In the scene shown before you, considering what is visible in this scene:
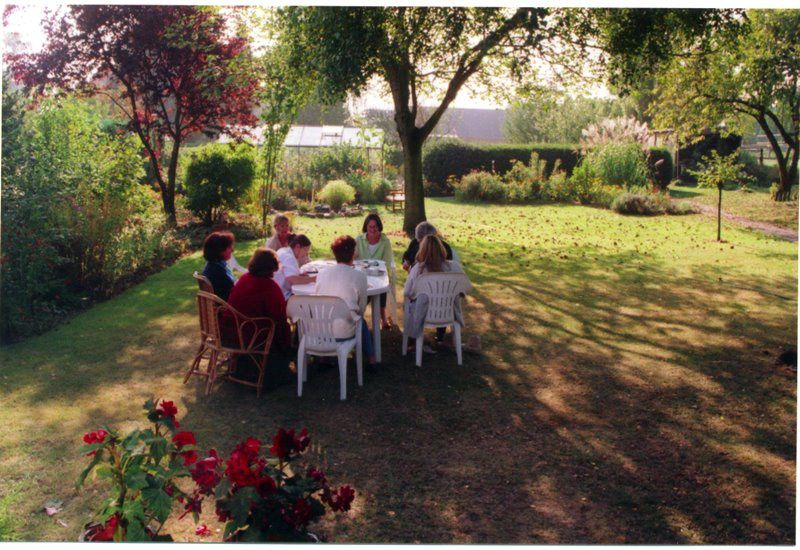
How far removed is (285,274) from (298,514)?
394 cm

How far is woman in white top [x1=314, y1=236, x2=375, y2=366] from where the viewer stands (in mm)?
5898

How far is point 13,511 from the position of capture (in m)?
4.04

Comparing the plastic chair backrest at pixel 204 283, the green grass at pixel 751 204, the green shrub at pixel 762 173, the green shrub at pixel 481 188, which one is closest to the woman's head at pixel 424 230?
the plastic chair backrest at pixel 204 283

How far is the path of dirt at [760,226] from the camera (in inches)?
613

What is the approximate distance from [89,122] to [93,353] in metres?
7.85

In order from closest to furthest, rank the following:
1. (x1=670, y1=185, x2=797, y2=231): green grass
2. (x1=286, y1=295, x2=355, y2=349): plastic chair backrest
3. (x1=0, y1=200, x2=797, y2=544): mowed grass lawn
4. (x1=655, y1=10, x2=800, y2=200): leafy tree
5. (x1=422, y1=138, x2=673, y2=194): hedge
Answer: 1. (x1=0, y1=200, x2=797, y2=544): mowed grass lawn
2. (x1=286, y1=295, x2=355, y2=349): plastic chair backrest
3. (x1=655, y1=10, x2=800, y2=200): leafy tree
4. (x1=670, y1=185, x2=797, y2=231): green grass
5. (x1=422, y1=138, x2=673, y2=194): hedge

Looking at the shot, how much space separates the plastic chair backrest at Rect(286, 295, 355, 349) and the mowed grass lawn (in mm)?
521

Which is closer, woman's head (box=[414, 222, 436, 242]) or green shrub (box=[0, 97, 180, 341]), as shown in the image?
woman's head (box=[414, 222, 436, 242])

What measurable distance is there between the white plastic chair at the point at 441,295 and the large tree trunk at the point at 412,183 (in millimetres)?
7773

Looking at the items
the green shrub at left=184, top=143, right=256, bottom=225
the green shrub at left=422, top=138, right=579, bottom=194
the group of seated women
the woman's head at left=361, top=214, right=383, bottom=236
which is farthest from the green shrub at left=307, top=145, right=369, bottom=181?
the group of seated women

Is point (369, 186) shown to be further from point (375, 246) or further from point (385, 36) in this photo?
point (375, 246)

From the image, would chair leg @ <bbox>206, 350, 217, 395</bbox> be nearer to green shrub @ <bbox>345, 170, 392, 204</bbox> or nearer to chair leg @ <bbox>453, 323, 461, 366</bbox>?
chair leg @ <bbox>453, 323, 461, 366</bbox>

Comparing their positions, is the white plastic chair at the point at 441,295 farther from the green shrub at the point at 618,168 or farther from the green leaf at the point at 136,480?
the green shrub at the point at 618,168

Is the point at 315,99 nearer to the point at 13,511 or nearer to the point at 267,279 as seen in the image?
the point at 267,279
